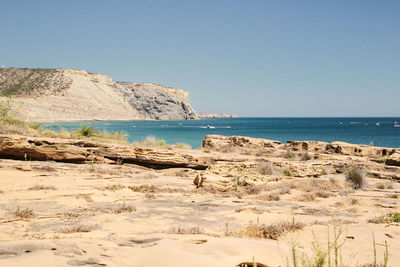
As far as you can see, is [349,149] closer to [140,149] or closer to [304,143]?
[304,143]

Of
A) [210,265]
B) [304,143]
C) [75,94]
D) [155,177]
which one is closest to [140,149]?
[155,177]

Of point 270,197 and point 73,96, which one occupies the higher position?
point 73,96

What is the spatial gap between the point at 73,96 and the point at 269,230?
97.4m

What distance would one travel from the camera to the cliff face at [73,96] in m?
80.6

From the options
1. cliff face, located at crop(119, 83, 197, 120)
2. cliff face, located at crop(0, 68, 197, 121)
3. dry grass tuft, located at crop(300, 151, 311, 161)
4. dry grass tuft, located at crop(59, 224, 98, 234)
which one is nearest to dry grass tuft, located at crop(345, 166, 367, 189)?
dry grass tuft, located at crop(300, 151, 311, 161)

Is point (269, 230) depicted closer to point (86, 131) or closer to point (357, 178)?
point (357, 178)

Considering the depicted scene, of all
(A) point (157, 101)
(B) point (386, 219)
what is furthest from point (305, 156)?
(A) point (157, 101)

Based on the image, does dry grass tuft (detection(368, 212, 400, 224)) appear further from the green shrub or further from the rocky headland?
the green shrub

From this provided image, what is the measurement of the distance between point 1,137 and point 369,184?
1366 cm

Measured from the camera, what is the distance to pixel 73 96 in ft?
305

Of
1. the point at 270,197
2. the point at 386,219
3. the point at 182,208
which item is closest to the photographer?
the point at 386,219

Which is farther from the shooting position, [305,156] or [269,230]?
[305,156]

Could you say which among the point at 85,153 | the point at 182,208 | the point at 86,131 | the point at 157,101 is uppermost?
the point at 157,101

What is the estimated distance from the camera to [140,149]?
41.1 feet
